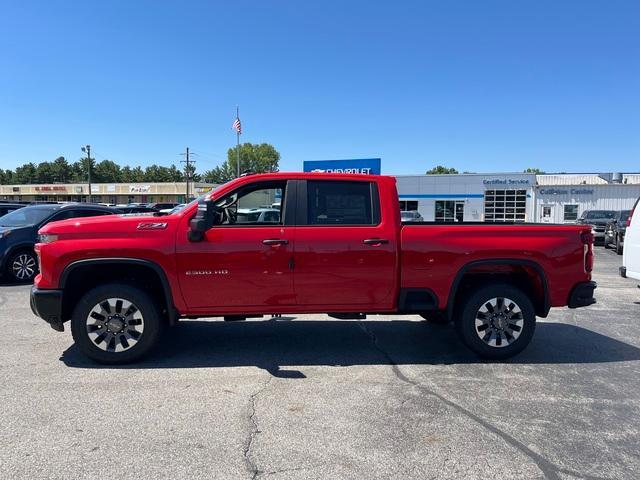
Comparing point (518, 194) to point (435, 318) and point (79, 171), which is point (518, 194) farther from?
point (79, 171)

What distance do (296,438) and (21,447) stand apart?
1.91m

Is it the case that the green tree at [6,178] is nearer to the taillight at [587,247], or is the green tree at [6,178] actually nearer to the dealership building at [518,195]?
the dealership building at [518,195]

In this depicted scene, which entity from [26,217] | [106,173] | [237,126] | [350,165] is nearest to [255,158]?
[106,173]

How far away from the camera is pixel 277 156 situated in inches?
4953

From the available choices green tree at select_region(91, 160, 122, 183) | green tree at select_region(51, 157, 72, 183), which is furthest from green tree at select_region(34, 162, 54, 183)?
green tree at select_region(91, 160, 122, 183)

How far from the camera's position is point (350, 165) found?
26.0m

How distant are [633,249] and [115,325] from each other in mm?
7833

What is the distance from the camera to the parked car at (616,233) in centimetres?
1752

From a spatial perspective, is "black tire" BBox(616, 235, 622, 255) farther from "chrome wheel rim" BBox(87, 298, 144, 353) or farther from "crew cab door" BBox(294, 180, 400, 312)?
"chrome wheel rim" BBox(87, 298, 144, 353)

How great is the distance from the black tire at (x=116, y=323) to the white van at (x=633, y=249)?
7.34 meters

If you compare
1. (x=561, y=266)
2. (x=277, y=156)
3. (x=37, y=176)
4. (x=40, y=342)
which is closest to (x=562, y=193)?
(x=561, y=266)

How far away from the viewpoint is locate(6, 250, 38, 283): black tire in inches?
397

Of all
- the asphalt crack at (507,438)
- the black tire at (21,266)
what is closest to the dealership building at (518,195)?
the black tire at (21,266)

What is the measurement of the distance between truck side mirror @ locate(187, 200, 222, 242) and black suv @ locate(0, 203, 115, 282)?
7.39m
